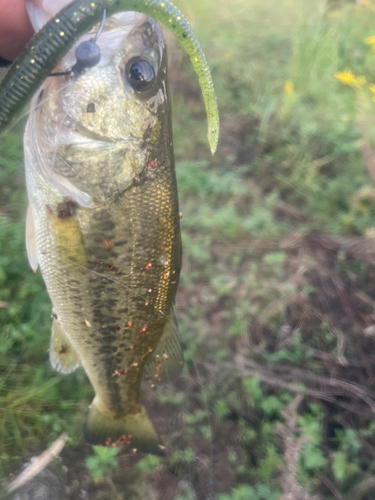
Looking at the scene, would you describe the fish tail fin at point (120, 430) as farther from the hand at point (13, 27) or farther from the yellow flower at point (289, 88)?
the yellow flower at point (289, 88)

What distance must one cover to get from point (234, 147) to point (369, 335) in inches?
87.9

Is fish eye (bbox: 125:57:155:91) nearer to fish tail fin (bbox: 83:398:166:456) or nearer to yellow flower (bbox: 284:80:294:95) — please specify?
fish tail fin (bbox: 83:398:166:456)

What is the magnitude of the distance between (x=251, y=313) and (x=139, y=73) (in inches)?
78.7

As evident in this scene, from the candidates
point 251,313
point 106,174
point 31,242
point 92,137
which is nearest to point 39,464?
point 31,242

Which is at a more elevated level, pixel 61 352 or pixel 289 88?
pixel 61 352

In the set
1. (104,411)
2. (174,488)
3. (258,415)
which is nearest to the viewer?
(104,411)

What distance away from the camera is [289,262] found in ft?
9.29

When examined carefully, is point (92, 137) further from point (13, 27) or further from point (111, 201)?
point (13, 27)

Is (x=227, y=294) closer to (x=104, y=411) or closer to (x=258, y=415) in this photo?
(x=258, y=415)

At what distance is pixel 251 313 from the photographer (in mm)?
2619

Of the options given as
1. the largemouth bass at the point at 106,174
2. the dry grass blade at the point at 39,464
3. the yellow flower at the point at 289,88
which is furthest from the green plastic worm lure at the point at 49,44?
the yellow flower at the point at 289,88

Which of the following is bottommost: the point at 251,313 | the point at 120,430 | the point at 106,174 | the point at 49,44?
the point at 251,313

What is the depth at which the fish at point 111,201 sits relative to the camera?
110 cm

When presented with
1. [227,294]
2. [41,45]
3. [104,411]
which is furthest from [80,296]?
[227,294]
